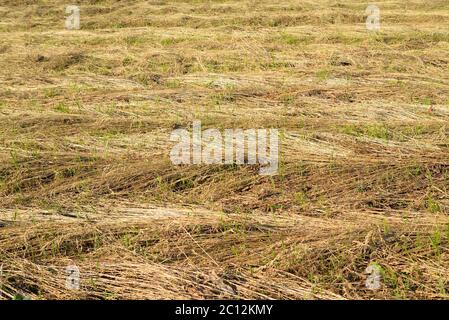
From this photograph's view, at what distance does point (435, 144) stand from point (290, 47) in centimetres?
373

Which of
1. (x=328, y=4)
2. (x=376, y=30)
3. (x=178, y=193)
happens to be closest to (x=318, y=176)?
(x=178, y=193)

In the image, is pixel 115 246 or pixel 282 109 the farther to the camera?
pixel 282 109

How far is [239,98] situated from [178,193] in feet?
7.34

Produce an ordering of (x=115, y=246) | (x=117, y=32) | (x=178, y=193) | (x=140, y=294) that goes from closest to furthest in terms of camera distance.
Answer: (x=140, y=294)
(x=115, y=246)
(x=178, y=193)
(x=117, y=32)

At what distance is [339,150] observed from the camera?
473 centimetres

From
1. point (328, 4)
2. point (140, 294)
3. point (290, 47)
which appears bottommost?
point (140, 294)

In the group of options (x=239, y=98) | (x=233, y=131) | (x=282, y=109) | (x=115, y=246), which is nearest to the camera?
(x=115, y=246)

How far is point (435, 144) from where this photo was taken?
477 cm

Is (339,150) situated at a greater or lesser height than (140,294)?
greater

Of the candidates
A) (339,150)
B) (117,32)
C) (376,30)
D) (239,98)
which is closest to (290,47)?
(376,30)

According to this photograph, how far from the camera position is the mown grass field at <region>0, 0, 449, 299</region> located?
324 cm

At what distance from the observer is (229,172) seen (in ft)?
14.4

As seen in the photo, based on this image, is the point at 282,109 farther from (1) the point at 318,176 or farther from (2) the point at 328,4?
(2) the point at 328,4

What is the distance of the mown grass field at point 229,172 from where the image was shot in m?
3.24
